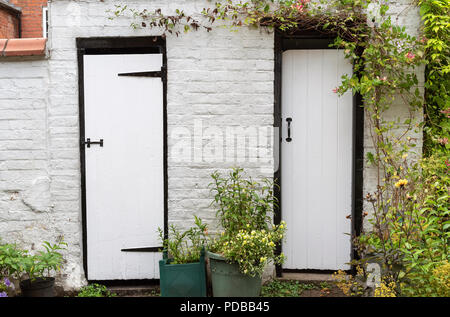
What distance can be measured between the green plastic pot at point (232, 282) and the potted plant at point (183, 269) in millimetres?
169

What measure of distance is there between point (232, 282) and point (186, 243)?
23.4 inches

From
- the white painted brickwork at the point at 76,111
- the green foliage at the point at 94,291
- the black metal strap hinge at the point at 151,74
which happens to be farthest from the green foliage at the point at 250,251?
the black metal strap hinge at the point at 151,74

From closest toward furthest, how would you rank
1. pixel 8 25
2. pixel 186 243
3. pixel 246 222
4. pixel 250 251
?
pixel 250 251
pixel 246 222
pixel 186 243
pixel 8 25

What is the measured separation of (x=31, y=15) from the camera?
938 centimetres

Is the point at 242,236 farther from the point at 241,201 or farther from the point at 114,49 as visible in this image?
the point at 114,49

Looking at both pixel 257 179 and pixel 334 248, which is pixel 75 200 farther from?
pixel 334 248

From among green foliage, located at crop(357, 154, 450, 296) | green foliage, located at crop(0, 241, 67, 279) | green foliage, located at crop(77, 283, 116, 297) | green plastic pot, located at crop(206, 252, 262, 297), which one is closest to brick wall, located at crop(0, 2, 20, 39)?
green foliage, located at crop(0, 241, 67, 279)

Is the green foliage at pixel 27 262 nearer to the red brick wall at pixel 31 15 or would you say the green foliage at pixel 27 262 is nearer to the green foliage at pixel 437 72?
the green foliage at pixel 437 72

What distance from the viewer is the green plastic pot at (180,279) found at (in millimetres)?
3912

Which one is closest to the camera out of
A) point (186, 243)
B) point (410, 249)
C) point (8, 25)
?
point (410, 249)

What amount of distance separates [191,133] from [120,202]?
94cm

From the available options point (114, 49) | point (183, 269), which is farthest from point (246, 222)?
point (114, 49)

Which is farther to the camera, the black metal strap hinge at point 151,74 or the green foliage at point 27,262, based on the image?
the black metal strap hinge at point 151,74

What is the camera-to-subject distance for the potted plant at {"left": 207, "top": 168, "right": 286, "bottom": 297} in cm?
378
